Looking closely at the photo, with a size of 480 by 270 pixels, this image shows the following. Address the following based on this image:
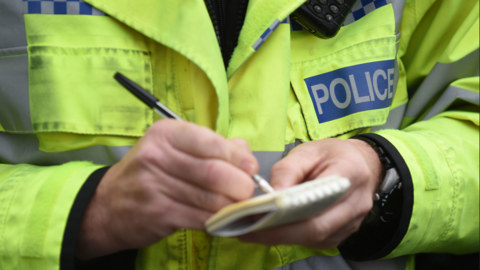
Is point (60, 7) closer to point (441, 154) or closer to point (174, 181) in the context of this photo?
point (174, 181)

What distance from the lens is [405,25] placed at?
37.9 inches

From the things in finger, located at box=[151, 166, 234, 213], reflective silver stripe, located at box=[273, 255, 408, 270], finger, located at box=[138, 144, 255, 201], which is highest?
finger, located at box=[138, 144, 255, 201]

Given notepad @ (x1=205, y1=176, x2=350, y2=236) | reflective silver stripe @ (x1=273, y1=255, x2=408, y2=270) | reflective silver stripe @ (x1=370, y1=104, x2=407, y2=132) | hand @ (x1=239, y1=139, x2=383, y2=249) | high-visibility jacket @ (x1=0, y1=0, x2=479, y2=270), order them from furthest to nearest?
reflective silver stripe @ (x1=370, y1=104, x2=407, y2=132), reflective silver stripe @ (x1=273, y1=255, x2=408, y2=270), high-visibility jacket @ (x1=0, y1=0, x2=479, y2=270), hand @ (x1=239, y1=139, x2=383, y2=249), notepad @ (x1=205, y1=176, x2=350, y2=236)

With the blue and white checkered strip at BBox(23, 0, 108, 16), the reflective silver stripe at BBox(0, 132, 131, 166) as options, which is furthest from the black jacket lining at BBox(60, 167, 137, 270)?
the blue and white checkered strip at BBox(23, 0, 108, 16)

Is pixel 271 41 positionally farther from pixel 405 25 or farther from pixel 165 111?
pixel 405 25

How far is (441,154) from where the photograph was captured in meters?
0.73

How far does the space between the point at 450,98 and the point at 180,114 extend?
0.74m

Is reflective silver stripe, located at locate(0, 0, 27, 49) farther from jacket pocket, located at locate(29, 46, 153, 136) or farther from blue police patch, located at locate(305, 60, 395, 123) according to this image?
blue police patch, located at locate(305, 60, 395, 123)

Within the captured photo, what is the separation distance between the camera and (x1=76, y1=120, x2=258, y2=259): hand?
472 mm

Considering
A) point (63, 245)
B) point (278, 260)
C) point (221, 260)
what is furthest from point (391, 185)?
point (63, 245)

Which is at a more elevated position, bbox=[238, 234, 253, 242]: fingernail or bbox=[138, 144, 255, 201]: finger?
bbox=[138, 144, 255, 201]: finger

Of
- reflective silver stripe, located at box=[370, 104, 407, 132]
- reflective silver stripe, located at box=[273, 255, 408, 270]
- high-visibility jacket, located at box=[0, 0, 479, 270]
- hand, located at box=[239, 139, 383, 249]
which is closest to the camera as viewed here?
hand, located at box=[239, 139, 383, 249]

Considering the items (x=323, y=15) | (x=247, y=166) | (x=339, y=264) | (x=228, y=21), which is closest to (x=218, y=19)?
(x=228, y=21)

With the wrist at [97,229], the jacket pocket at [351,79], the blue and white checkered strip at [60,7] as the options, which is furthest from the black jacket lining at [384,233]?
the blue and white checkered strip at [60,7]
